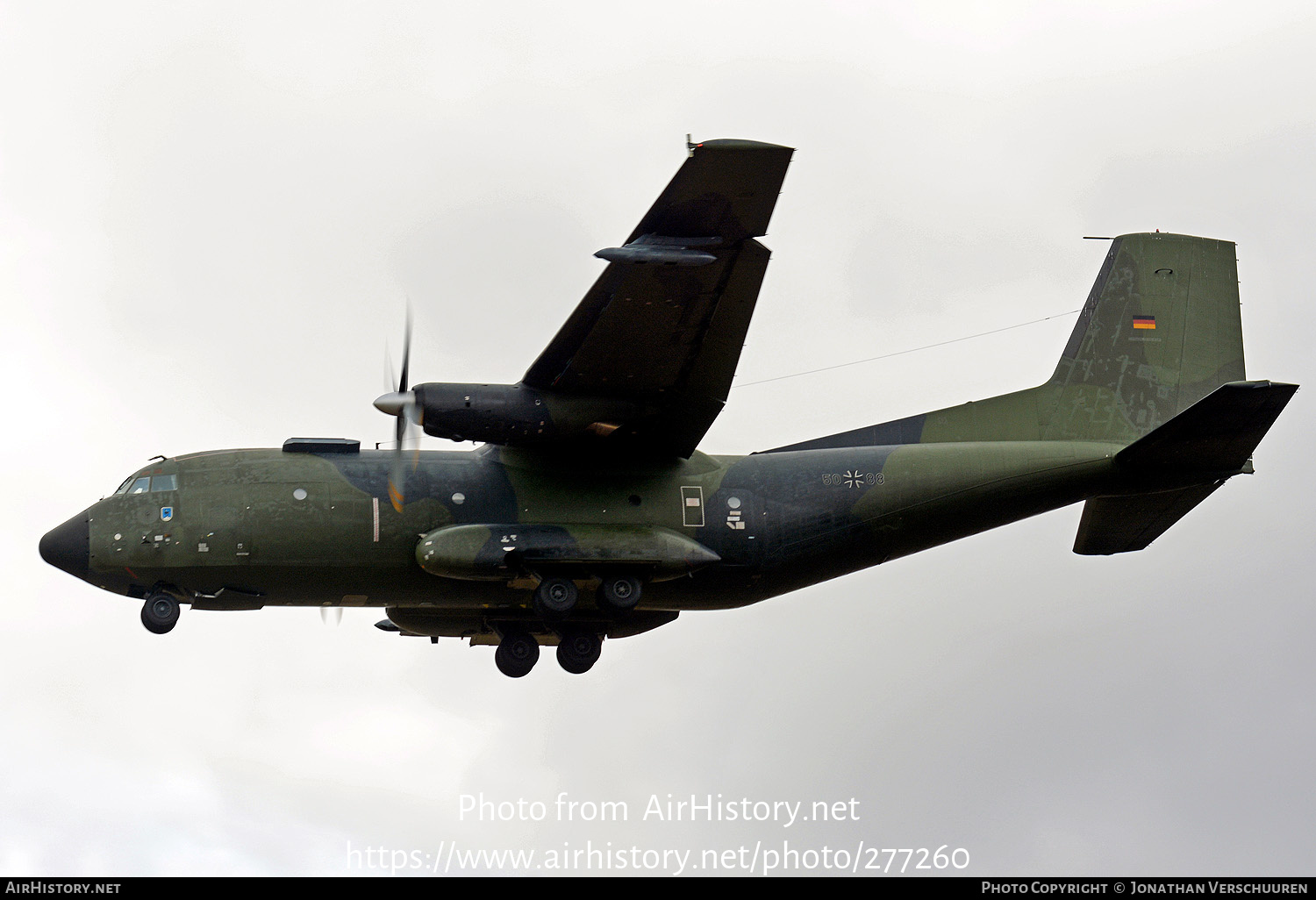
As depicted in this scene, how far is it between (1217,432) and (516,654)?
1066 cm

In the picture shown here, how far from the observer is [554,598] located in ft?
74.6

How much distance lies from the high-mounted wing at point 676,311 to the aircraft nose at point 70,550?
6.17 m

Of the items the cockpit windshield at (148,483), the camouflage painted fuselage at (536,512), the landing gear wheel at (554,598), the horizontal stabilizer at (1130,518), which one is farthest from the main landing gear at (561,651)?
the horizontal stabilizer at (1130,518)

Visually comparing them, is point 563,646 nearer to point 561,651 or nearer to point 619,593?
point 561,651

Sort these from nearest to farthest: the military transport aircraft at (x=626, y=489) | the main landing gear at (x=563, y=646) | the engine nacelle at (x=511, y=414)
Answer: the engine nacelle at (x=511, y=414), the military transport aircraft at (x=626, y=489), the main landing gear at (x=563, y=646)

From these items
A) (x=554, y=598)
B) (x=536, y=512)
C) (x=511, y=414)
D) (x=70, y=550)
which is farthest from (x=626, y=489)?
(x=70, y=550)

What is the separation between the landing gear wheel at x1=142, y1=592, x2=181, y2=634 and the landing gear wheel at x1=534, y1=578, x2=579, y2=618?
481 centimetres

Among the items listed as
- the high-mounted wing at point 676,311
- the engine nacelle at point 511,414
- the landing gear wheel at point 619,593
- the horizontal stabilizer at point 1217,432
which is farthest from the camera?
the horizontal stabilizer at point 1217,432

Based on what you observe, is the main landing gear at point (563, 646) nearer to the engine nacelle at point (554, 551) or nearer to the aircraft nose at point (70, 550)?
the engine nacelle at point (554, 551)

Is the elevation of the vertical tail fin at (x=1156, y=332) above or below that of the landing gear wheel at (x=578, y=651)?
above

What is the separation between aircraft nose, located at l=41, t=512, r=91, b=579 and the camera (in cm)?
2214

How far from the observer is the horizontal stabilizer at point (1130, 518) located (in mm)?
24984

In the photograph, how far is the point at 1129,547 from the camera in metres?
26.0
